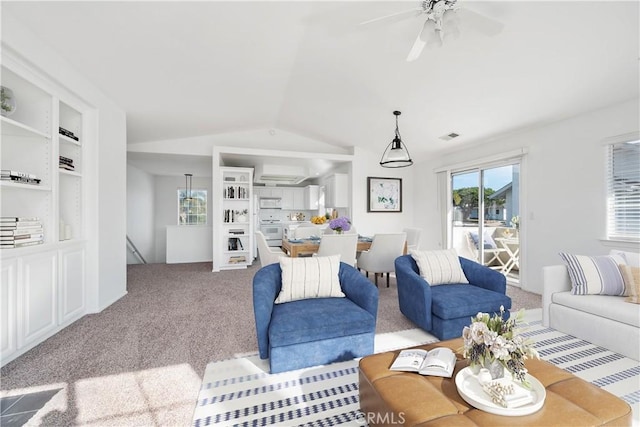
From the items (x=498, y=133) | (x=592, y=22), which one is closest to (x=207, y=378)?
(x=592, y=22)

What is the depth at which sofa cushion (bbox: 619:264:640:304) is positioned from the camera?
2270 millimetres

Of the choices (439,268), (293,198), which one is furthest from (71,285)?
(293,198)

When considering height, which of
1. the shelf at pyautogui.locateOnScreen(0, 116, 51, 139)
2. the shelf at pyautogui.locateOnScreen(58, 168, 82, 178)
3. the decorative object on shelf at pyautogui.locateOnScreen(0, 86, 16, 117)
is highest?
the decorative object on shelf at pyautogui.locateOnScreen(0, 86, 16, 117)

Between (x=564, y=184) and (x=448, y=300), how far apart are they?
262 centimetres

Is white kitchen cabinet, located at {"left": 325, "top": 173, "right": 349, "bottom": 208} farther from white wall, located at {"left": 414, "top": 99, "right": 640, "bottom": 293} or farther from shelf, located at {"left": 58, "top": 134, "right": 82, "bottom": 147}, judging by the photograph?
shelf, located at {"left": 58, "top": 134, "right": 82, "bottom": 147}

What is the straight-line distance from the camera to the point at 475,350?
1233 millimetres

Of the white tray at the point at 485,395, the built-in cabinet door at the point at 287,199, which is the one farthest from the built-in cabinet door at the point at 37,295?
the built-in cabinet door at the point at 287,199

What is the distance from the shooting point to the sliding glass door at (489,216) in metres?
4.31

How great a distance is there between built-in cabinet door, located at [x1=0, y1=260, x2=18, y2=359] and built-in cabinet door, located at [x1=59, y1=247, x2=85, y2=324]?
0.53 metres

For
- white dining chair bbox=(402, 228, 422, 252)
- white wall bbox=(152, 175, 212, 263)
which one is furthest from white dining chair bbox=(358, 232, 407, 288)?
white wall bbox=(152, 175, 212, 263)

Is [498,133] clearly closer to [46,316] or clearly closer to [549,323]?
[549,323]

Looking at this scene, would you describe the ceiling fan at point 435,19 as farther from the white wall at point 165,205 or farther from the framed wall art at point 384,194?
the white wall at point 165,205

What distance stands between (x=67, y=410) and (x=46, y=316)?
1304 millimetres

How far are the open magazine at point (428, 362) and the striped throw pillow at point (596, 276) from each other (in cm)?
198
